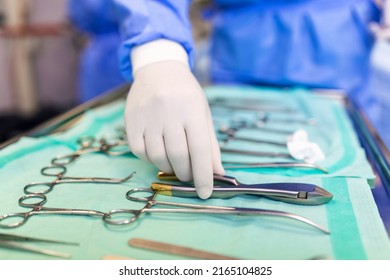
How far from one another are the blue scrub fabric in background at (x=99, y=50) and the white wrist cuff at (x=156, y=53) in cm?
90

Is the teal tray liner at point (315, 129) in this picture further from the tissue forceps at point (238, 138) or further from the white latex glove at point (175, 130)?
the white latex glove at point (175, 130)

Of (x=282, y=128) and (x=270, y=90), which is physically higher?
(x=270, y=90)

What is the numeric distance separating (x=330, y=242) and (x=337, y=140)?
397 millimetres

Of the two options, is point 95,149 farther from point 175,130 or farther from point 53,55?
point 53,55

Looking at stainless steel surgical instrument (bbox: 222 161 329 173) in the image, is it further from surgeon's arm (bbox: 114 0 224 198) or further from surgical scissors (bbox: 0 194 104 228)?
surgical scissors (bbox: 0 194 104 228)

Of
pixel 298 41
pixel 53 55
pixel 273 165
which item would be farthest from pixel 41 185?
pixel 53 55

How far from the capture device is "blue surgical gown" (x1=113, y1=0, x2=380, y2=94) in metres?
1.22

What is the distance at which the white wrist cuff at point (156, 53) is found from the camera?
728mm

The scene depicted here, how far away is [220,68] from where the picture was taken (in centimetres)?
142

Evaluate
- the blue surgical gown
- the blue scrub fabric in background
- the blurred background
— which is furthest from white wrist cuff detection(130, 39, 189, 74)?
the blue scrub fabric in background

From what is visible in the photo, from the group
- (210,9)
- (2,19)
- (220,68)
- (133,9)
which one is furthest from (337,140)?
(2,19)

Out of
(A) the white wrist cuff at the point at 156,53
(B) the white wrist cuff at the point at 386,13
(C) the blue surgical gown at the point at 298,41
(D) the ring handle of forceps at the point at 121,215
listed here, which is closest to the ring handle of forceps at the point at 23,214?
(D) the ring handle of forceps at the point at 121,215

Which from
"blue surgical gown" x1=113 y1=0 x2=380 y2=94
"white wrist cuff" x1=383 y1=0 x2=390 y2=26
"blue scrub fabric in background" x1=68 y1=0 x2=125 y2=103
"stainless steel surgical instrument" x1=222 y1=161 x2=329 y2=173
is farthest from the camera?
"blue scrub fabric in background" x1=68 y1=0 x2=125 y2=103

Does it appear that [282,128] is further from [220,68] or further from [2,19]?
[2,19]
